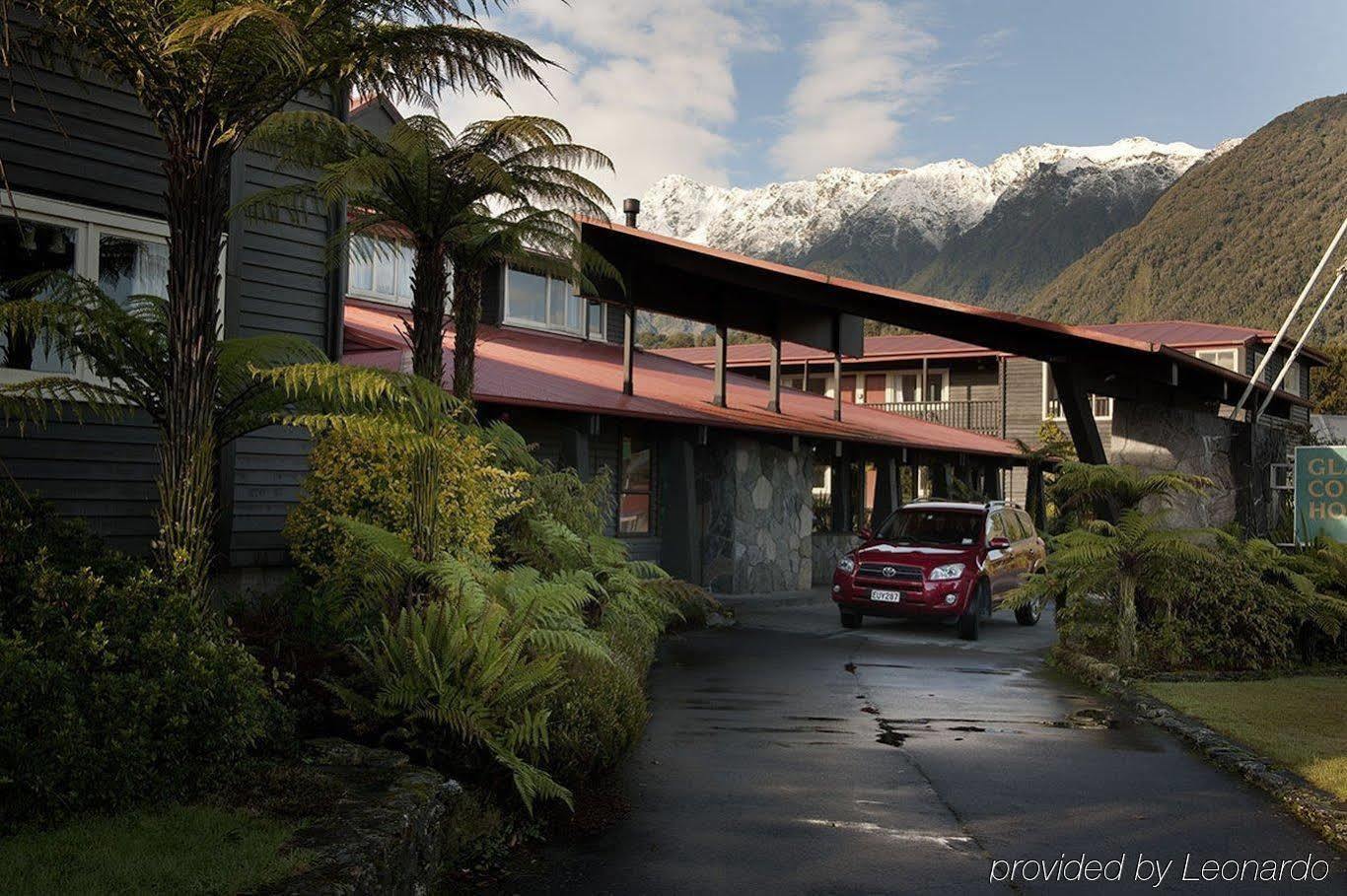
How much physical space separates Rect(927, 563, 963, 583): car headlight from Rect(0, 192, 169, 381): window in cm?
1081

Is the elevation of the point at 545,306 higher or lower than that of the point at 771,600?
higher

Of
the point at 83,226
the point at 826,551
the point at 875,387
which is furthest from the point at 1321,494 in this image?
the point at 875,387

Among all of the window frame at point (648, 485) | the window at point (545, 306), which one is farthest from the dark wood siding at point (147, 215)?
the window at point (545, 306)

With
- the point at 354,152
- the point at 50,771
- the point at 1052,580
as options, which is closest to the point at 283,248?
the point at 354,152

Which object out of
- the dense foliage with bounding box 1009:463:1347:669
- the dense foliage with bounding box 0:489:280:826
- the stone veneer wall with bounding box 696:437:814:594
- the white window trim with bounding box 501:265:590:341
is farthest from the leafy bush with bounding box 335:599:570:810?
the white window trim with bounding box 501:265:590:341

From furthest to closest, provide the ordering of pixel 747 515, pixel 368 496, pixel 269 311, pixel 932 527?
pixel 747 515 → pixel 932 527 → pixel 269 311 → pixel 368 496

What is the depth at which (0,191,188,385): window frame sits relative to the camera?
397 inches

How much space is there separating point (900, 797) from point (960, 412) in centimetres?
3767

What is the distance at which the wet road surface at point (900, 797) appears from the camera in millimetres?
6074

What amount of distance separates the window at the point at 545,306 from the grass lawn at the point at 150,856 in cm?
1979

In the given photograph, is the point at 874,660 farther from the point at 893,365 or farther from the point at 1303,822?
the point at 893,365

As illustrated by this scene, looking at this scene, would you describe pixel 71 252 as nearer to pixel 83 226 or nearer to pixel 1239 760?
pixel 83 226

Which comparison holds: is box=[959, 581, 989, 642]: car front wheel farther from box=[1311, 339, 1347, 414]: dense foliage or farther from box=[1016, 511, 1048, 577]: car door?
box=[1311, 339, 1347, 414]: dense foliage

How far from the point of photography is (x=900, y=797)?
759cm
